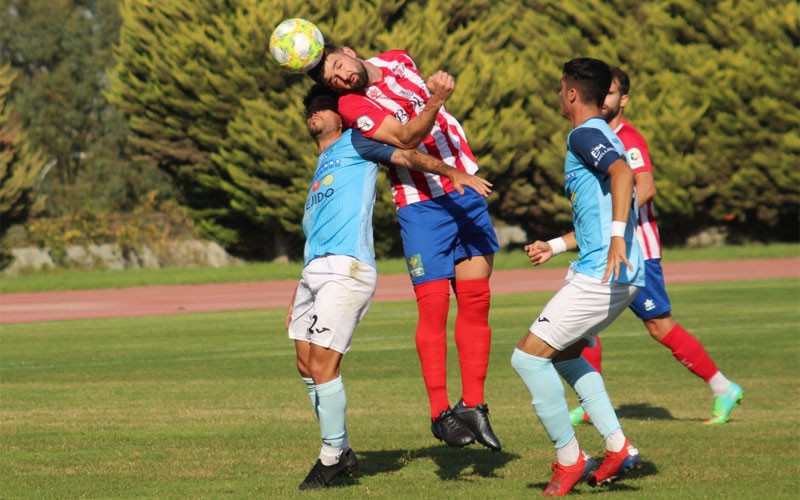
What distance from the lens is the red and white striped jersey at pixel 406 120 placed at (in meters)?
8.03

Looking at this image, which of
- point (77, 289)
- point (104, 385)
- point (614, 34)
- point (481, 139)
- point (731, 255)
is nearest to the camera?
point (104, 385)

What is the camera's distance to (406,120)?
8.04m

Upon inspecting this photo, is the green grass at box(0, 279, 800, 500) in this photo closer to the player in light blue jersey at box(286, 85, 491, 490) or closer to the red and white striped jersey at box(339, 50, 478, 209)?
the player in light blue jersey at box(286, 85, 491, 490)

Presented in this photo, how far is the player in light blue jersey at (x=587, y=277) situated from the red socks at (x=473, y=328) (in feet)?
4.12

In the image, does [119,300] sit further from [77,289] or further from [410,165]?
[410,165]

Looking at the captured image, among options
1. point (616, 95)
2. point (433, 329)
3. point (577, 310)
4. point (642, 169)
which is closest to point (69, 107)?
point (616, 95)

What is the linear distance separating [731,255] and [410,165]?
33501mm

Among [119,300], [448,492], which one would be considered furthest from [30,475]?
[119,300]

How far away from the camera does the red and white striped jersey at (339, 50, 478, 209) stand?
803 centimetres

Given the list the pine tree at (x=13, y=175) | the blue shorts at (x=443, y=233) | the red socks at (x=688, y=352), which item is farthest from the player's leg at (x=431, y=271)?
the pine tree at (x=13, y=175)

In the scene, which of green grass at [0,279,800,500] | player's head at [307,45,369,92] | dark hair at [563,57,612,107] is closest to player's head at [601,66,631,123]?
dark hair at [563,57,612,107]

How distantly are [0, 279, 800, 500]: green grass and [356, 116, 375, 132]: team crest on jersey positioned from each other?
2.05 metres

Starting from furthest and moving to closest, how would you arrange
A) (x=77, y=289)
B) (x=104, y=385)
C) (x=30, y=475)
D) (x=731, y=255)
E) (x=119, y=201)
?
(x=119, y=201)
(x=731, y=255)
(x=77, y=289)
(x=104, y=385)
(x=30, y=475)

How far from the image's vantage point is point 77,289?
34156 millimetres
